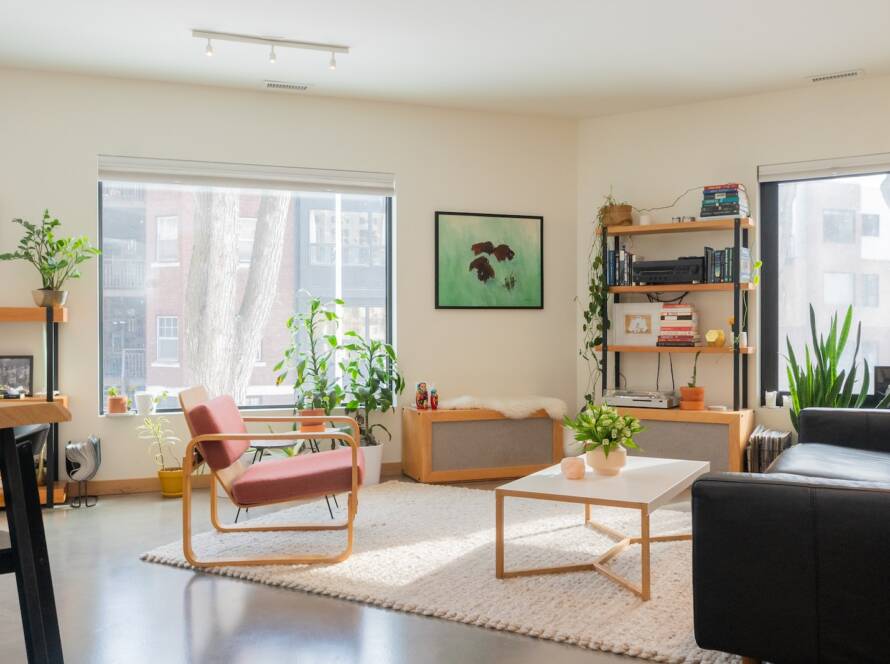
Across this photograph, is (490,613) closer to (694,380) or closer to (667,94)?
(694,380)

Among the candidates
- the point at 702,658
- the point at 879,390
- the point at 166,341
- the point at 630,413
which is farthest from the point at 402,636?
the point at 879,390

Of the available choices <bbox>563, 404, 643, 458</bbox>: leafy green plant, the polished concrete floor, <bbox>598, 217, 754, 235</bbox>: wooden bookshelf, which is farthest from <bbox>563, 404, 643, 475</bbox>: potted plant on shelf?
<bbox>598, 217, 754, 235</bbox>: wooden bookshelf

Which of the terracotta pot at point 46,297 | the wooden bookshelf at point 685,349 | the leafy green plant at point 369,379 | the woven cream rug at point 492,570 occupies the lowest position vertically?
the woven cream rug at point 492,570

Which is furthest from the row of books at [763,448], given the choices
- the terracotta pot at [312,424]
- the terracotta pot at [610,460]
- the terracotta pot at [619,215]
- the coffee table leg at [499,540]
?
the terracotta pot at [312,424]

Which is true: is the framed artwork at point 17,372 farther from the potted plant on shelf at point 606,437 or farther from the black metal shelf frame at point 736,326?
the black metal shelf frame at point 736,326

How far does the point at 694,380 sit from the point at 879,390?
1119 millimetres

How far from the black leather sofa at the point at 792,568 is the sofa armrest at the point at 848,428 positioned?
1.91 metres

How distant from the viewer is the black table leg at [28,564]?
144cm

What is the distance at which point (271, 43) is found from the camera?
4.43 meters

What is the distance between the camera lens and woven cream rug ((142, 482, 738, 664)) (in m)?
2.76

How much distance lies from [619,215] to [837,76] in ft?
5.07

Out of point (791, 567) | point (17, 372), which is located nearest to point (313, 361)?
point (17, 372)

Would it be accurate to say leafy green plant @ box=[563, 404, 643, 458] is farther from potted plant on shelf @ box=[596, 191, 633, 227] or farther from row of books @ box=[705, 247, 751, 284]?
potted plant on shelf @ box=[596, 191, 633, 227]

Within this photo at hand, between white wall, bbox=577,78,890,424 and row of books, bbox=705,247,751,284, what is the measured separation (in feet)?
0.99
